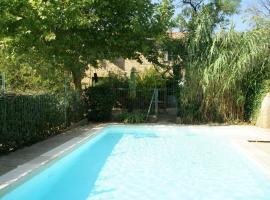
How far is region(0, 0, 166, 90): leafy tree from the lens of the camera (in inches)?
710

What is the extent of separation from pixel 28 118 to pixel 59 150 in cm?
196

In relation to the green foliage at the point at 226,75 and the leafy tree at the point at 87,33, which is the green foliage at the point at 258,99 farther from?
the leafy tree at the point at 87,33

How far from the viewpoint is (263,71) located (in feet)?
64.8

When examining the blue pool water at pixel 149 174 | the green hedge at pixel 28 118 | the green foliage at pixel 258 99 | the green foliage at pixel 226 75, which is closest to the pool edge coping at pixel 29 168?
the blue pool water at pixel 149 174

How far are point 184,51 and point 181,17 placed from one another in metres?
1.91

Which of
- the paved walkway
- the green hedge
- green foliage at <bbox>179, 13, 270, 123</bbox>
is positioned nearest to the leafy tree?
green foliage at <bbox>179, 13, 270, 123</bbox>

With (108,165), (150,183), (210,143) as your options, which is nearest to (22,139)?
(108,165)

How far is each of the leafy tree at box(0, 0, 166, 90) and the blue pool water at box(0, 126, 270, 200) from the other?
218 inches

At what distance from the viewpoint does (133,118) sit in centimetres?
2067

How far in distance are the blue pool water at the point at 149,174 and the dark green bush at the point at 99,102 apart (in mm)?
5709

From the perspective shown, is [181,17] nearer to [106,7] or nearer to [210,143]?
[106,7]

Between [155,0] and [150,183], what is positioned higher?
[155,0]

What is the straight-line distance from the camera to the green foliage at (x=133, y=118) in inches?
811

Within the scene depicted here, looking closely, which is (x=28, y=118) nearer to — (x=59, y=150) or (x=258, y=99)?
(x=59, y=150)
